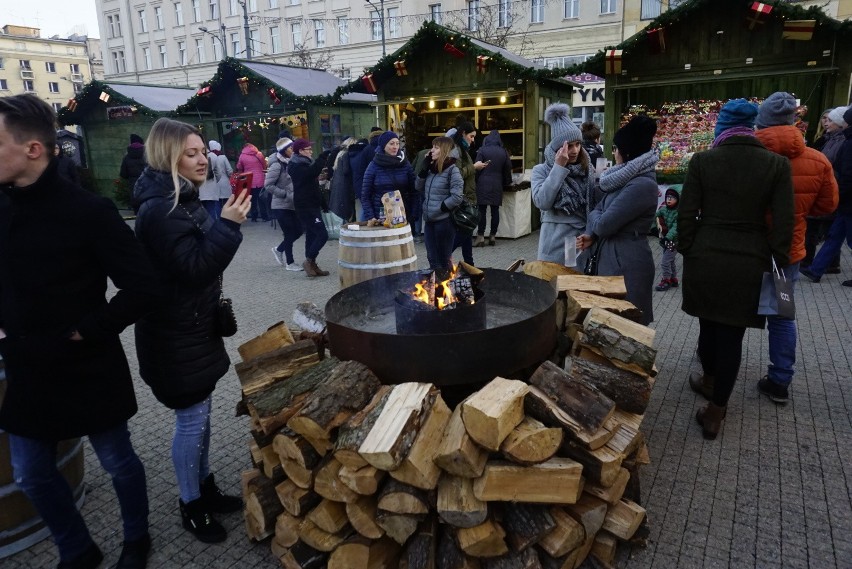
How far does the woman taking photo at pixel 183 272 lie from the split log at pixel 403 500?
1006 mm

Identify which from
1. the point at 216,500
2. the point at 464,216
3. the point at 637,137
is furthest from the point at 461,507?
the point at 464,216

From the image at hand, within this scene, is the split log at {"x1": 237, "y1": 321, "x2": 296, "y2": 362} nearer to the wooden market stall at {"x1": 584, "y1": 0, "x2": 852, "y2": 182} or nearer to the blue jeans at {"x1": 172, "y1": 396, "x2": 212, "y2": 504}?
the blue jeans at {"x1": 172, "y1": 396, "x2": 212, "y2": 504}

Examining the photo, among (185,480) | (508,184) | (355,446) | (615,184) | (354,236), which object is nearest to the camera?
(355,446)

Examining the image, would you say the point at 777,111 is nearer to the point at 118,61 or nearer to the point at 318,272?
the point at 318,272

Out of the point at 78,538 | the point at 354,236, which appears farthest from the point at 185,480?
the point at 354,236

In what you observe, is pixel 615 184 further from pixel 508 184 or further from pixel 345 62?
pixel 345 62

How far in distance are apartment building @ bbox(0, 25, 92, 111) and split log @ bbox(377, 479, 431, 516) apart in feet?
239

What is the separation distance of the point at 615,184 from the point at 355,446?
2.50 metres

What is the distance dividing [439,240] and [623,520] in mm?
4455

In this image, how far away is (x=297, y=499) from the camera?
2.53 meters

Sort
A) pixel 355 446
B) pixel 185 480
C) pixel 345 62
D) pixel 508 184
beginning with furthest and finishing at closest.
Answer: pixel 345 62
pixel 508 184
pixel 185 480
pixel 355 446

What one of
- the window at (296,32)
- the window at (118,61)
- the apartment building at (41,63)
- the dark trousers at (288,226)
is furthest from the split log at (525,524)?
the apartment building at (41,63)

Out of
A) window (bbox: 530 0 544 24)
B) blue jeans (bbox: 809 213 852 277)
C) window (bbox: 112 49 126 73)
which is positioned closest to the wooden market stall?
blue jeans (bbox: 809 213 852 277)

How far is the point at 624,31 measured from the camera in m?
22.3
